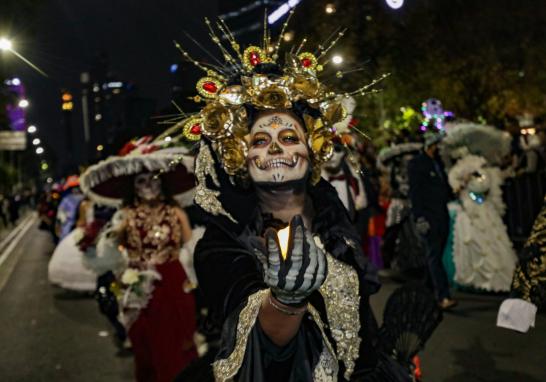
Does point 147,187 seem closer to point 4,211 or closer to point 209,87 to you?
point 209,87

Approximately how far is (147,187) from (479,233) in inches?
200

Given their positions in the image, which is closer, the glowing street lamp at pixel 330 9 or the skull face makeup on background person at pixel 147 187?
the skull face makeup on background person at pixel 147 187

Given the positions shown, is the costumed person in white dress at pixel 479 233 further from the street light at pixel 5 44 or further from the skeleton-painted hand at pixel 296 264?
the street light at pixel 5 44

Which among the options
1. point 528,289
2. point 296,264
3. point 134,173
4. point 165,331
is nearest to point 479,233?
point 134,173

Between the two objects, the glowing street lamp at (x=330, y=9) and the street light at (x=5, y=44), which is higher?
the glowing street lamp at (x=330, y=9)

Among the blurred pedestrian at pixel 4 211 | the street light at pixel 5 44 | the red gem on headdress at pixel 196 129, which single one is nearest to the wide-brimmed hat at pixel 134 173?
the red gem on headdress at pixel 196 129

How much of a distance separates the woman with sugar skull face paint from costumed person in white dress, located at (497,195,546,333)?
288 centimetres

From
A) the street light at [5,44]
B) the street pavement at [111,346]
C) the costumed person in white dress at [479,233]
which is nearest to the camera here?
the street pavement at [111,346]

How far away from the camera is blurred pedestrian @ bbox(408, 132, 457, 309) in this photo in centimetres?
941

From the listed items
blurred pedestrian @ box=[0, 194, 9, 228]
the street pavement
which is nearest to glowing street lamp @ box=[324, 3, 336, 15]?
the street pavement

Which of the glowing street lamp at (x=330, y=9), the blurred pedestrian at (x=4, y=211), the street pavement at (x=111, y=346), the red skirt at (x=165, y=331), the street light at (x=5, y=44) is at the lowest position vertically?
the blurred pedestrian at (x=4, y=211)

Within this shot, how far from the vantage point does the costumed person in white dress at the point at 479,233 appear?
33.7ft

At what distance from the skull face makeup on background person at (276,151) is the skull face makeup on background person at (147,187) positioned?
362cm

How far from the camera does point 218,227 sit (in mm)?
3346
